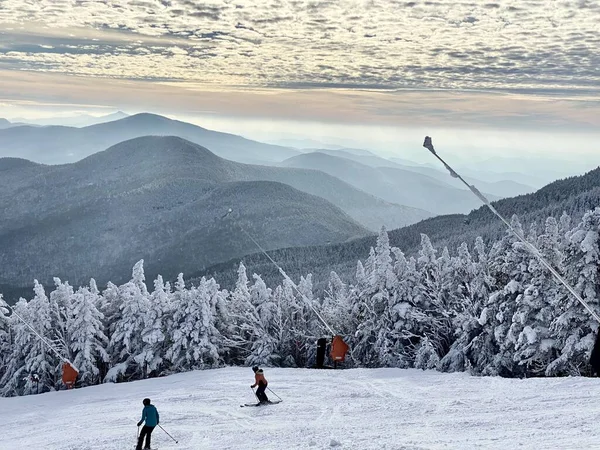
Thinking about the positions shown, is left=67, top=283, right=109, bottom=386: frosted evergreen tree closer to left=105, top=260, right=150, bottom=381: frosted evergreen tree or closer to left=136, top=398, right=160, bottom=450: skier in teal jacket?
left=105, top=260, right=150, bottom=381: frosted evergreen tree

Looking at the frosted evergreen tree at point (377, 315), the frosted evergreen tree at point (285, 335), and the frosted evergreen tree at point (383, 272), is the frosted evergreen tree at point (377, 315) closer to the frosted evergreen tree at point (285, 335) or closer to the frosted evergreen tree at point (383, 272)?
the frosted evergreen tree at point (383, 272)

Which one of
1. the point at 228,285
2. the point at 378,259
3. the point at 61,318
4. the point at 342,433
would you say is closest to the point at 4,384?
the point at 61,318

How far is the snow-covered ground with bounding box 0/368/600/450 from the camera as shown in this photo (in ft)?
48.2

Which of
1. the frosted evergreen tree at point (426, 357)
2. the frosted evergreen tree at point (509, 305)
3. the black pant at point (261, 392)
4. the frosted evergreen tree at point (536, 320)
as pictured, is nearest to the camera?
the black pant at point (261, 392)

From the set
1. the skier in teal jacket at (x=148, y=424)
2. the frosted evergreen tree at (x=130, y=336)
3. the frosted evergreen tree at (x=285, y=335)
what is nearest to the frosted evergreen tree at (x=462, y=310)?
the frosted evergreen tree at (x=285, y=335)

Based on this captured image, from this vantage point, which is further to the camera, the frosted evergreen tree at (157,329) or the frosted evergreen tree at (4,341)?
the frosted evergreen tree at (4,341)

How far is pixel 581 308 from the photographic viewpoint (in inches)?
973

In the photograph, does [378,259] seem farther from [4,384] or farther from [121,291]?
[4,384]

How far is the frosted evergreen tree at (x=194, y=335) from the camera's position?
38.1 metres

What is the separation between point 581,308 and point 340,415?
1232 centimetres

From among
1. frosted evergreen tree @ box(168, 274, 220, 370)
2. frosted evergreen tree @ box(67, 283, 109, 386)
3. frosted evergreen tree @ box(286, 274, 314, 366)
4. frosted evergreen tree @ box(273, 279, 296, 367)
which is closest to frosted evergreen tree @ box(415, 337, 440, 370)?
frosted evergreen tree @ box(286, 274, 314, 366)

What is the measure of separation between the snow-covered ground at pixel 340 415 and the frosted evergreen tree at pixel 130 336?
447 inches

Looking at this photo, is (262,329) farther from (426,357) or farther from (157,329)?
(426,357)

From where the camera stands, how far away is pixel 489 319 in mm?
29234
